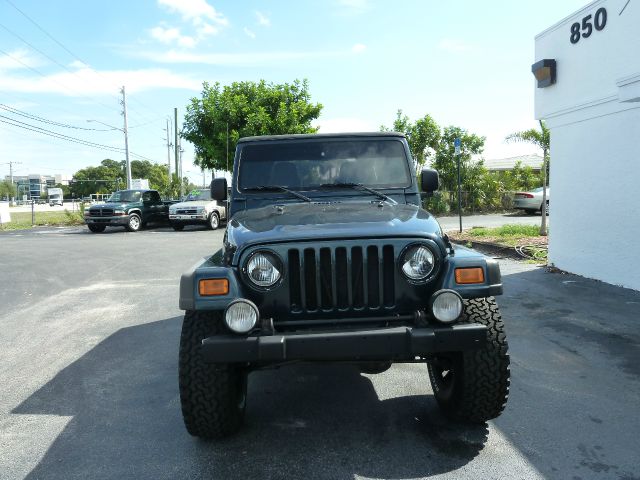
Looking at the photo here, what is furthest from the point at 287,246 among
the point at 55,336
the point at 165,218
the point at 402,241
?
the point at 165,218

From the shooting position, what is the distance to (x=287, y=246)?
3061 mm

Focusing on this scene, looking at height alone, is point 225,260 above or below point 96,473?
above

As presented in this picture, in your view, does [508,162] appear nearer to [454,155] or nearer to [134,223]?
[454,155]

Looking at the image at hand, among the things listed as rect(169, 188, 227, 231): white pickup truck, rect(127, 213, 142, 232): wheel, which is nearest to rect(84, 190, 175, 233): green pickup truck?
rect(127, 213, 142, 232): wheel

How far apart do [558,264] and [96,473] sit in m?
8.49

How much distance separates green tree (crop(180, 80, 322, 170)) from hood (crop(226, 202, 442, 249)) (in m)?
21.6

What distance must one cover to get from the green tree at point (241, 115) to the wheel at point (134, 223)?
5.49 m

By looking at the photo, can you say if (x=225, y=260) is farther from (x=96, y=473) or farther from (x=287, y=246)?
(x=96, y=473)

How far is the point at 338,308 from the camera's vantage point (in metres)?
3.10

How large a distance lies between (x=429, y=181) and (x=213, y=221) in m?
17.2

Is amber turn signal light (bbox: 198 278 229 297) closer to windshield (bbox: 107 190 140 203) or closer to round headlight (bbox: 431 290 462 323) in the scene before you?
round headlight (bbox: 431 290 462 323)

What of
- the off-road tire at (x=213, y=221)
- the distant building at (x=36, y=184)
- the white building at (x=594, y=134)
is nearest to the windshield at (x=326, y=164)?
the white building at (x=594, y=134)

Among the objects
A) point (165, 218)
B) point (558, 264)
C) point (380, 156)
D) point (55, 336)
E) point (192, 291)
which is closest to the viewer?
point (192, 291)

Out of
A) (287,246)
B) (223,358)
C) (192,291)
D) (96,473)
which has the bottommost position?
(96,473)
